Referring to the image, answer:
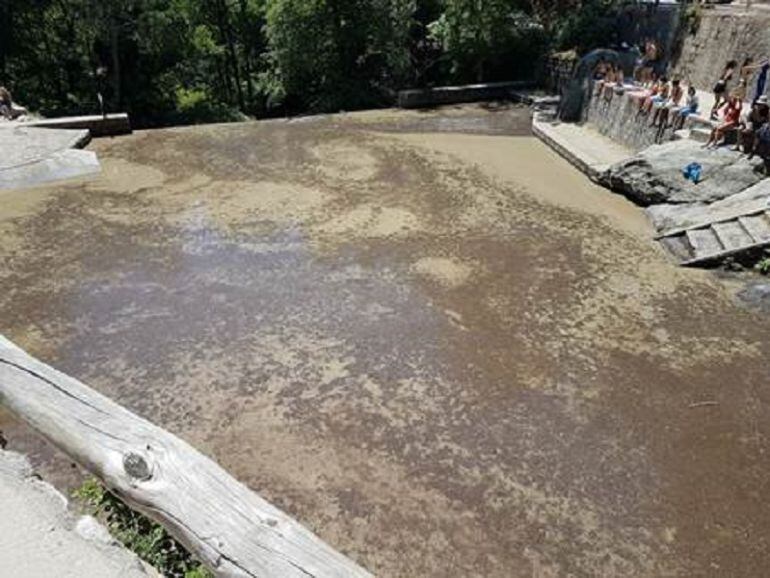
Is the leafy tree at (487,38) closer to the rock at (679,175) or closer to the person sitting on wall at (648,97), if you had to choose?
the person sitting on wall at (648,97)

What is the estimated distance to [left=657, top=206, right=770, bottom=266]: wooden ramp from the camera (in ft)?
24.7

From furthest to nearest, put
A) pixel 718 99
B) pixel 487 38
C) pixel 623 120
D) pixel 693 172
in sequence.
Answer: pixel 487 38
pixel 623 120
pixel 718 99
pixel 693 172

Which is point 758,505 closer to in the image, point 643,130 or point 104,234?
point 104,234

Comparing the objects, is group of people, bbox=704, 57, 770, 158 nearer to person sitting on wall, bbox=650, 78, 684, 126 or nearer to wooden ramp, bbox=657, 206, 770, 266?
person sitting on wall, bbox=650, 78, 684, 126

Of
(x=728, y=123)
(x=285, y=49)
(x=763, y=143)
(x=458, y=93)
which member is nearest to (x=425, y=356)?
(x=763, y=143)

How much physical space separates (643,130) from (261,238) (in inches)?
273

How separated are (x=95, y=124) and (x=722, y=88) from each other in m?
10.8

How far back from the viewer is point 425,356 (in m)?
5.89

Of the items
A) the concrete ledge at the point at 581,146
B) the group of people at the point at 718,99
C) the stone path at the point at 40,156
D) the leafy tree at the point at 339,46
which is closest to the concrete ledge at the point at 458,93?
the leafy tree at the point at 339,46

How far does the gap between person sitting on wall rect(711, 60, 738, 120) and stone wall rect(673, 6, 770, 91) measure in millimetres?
361

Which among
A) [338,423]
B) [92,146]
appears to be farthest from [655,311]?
[92,146]

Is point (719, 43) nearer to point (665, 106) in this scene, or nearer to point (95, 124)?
point (665, 106)

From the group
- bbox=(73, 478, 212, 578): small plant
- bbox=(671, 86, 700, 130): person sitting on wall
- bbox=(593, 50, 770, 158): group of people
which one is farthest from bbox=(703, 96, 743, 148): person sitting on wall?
bbox=(73, 478, 212, 578): small plant

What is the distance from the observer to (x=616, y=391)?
17.9 ft
